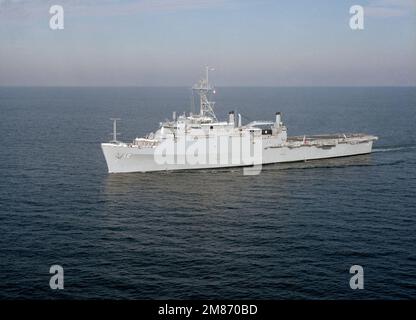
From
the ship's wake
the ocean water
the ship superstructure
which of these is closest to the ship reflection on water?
the ocean water

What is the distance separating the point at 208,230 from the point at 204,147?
72.3 feet

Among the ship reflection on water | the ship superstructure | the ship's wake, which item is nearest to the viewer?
the ship reflection on water

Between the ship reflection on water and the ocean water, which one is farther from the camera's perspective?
the ship reflection on water

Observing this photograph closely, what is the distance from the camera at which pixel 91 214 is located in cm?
3984

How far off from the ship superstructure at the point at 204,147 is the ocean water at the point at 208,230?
171 centimetres

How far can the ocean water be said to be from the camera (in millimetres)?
27719

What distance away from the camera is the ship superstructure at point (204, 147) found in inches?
2181

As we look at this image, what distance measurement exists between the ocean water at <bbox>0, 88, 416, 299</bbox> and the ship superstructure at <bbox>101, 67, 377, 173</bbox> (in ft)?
5.61

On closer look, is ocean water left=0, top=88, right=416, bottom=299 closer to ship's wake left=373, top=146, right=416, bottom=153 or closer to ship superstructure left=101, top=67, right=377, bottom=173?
ship superstructure left=101, top=67, right=377, bottom=173

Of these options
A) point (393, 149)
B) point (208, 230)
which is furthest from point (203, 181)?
point (393, 149)

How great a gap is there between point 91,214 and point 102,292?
536 inches

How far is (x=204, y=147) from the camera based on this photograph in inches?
2274

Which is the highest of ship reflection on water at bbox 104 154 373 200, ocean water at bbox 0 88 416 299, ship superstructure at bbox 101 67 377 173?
ship superstructure at bbox 101 67 377 173

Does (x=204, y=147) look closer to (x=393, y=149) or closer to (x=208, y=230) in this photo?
(x=208, y=230)
